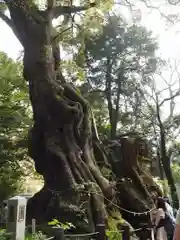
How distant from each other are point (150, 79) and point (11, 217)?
16.8 meters

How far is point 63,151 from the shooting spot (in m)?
9.95

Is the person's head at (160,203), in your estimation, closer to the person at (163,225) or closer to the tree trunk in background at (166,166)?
the person at (163,225)

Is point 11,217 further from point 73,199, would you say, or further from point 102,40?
point 102,40

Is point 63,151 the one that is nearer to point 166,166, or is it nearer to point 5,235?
point 5,235

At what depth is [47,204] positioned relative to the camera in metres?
9.64

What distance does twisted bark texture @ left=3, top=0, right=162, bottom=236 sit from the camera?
358 inches

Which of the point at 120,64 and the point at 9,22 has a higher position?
the point at 120,64

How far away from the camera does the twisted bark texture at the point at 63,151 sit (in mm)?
9102

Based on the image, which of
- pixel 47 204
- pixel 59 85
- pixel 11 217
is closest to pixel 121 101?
pixel 59 85

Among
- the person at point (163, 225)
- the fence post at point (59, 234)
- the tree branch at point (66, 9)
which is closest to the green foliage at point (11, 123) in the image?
the tree branch at point (66, 9)

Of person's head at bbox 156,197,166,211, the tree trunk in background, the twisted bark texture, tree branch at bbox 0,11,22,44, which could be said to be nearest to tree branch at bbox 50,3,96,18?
the twisted bark texture

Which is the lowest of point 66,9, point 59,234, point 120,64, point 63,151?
point 59,234

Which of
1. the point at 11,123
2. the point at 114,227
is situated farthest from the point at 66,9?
the point at 114,227

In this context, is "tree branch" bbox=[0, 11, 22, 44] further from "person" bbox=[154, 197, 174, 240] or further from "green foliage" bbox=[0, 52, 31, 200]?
"person" bbox=[154, 197, 174, 240]
